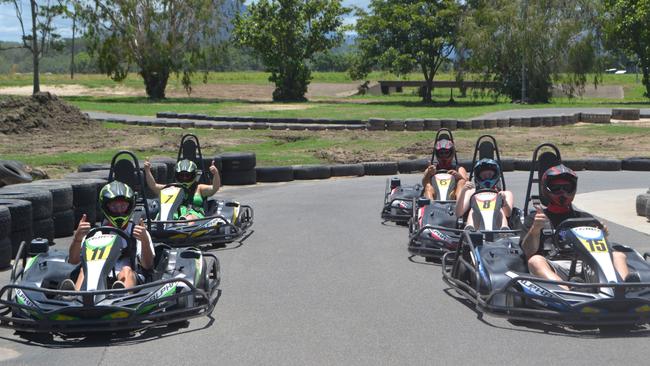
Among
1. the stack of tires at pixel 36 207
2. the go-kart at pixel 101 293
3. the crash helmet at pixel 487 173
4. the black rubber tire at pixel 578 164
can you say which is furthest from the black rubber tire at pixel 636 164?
the go-kart at pixel 101 293

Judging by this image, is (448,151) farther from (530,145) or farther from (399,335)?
(530,145)

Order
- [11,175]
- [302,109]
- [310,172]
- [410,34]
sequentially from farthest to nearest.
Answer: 1. [410,34]
2. [302,109]
3. [310,172]
4. [11,175]

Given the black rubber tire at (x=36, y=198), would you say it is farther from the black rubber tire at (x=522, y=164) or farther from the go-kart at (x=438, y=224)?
the black rubber tire at (x=522, y=164)

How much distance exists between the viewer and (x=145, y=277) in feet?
24.7

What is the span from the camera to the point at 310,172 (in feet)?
61.2

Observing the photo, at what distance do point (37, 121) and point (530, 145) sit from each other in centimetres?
1383

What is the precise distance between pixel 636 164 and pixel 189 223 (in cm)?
1270

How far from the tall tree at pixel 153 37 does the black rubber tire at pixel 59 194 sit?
3709 cm

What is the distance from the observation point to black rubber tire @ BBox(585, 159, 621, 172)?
20.2m

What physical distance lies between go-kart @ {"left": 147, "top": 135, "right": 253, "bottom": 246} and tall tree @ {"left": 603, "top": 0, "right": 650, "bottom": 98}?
36.4 metres

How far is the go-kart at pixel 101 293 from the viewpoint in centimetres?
642

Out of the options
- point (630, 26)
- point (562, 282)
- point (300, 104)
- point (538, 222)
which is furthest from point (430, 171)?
point (630, 26)

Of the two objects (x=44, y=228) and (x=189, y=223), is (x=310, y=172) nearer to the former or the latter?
(x=189, y=223)

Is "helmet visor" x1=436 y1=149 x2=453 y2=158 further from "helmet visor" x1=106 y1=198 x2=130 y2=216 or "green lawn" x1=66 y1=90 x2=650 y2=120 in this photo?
"green lawn" x1=66 y1=90 x2=650 y2=120
